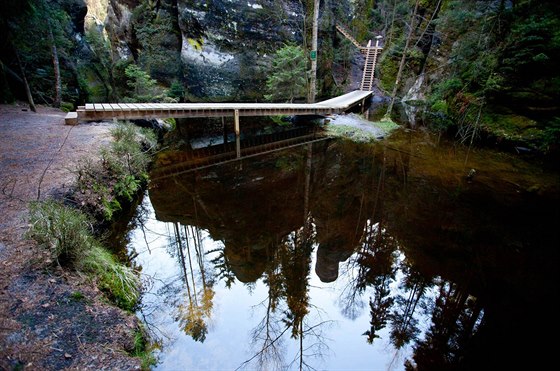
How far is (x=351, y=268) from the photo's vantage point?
5.55 meters

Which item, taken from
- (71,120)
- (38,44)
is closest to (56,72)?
(38,44)

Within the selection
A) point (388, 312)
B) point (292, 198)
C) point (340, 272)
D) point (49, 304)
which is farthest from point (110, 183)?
point (388, 312)

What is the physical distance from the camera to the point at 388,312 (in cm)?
456

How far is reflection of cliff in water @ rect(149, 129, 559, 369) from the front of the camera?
4.21m

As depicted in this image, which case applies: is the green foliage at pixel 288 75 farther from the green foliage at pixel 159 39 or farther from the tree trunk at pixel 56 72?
the tree trunk at pixel 56 72

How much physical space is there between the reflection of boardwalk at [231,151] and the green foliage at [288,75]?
8.68 feet

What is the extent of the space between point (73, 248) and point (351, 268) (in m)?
4.77

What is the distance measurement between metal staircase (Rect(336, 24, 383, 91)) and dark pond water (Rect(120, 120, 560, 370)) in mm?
16382

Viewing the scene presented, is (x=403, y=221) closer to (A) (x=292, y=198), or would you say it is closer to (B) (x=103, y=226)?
(A) (x=292, y=198)

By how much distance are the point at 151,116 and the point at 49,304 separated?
9.53 meters

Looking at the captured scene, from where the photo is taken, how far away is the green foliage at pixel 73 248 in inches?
144

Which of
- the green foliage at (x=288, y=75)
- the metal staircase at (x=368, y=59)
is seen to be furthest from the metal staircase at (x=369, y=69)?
the green foliage at (x=288, y=75)

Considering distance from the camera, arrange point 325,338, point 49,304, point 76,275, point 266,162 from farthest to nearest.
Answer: point 266,162 < point 325,338 < point 76,275 < point 49,304

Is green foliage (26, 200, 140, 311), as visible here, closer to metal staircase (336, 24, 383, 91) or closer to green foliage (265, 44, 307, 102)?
green foliage (265, 44, 307, 102)
